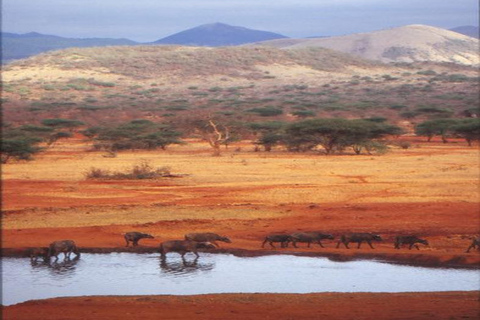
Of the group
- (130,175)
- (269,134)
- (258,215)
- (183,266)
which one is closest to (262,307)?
(183,266)

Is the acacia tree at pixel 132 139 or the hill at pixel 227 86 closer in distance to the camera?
the acacia tree at pixel 132 139

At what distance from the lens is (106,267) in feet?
46.3

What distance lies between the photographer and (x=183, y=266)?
14305 mm

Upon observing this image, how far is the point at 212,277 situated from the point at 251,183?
14.1 m

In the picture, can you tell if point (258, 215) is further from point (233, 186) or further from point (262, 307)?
point (262, 307)

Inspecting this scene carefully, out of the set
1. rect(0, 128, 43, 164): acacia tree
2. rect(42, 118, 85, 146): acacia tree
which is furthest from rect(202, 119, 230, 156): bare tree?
rect(42, 118, 85, 146): acacia tree

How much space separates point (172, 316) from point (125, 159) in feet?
98.5

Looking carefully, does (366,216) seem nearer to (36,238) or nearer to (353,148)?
(36,238)

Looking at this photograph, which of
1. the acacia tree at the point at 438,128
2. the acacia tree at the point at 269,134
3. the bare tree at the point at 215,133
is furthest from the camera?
the acacia tree at the point at 438,128

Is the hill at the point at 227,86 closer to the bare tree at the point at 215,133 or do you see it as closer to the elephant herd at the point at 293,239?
Result: the bare tree at the point at 215,133

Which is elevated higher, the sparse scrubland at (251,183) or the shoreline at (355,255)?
the sparse scrubland at (251,183)

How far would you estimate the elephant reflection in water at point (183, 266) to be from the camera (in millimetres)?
13914

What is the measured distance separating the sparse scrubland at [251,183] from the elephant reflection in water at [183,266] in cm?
107

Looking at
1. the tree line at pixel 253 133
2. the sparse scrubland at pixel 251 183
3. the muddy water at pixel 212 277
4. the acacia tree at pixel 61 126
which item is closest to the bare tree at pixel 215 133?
the tree line at pixel 253 133
